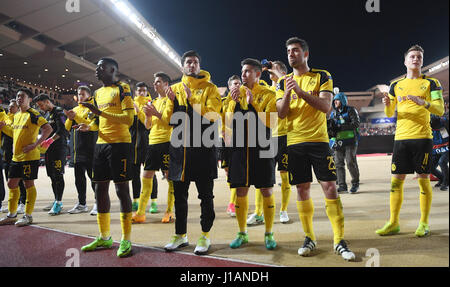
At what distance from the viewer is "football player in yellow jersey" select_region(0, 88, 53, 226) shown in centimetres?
385

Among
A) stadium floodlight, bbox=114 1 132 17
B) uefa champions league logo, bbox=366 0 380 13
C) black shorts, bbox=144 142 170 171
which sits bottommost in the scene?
black shorts, bbox=144 142 170 171

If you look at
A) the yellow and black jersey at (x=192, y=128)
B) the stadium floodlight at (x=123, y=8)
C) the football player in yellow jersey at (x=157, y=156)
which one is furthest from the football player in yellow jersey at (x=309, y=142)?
the stadium floodlight at (x=123, y=8)

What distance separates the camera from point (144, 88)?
4.59 m

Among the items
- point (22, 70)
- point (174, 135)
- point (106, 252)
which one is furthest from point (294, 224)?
point (22, 70)

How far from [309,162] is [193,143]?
1.17 m

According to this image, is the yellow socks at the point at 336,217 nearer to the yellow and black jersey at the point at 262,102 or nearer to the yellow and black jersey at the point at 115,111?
the yellow and black jersey at the point at 262,102

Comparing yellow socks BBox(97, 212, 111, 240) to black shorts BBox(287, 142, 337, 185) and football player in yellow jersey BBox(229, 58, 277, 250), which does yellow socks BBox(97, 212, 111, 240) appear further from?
black shorts BBox(287, 142, 337, 185)

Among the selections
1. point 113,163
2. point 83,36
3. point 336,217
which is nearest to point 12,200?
point 113,163

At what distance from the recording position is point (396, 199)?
9.64 feet

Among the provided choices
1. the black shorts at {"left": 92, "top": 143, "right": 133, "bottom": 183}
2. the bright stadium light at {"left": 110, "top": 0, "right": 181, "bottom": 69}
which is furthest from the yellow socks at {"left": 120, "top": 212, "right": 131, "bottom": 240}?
the bright stadium light at {"left": 110, "top": 0, "right": 181, "bottom": 69}

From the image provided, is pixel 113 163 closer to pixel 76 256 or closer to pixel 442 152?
pixel 76 256

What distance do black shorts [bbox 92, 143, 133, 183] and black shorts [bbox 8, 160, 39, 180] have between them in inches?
72.9

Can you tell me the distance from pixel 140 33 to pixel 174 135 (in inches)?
755

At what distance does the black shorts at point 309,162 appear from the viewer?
7.91 ft
